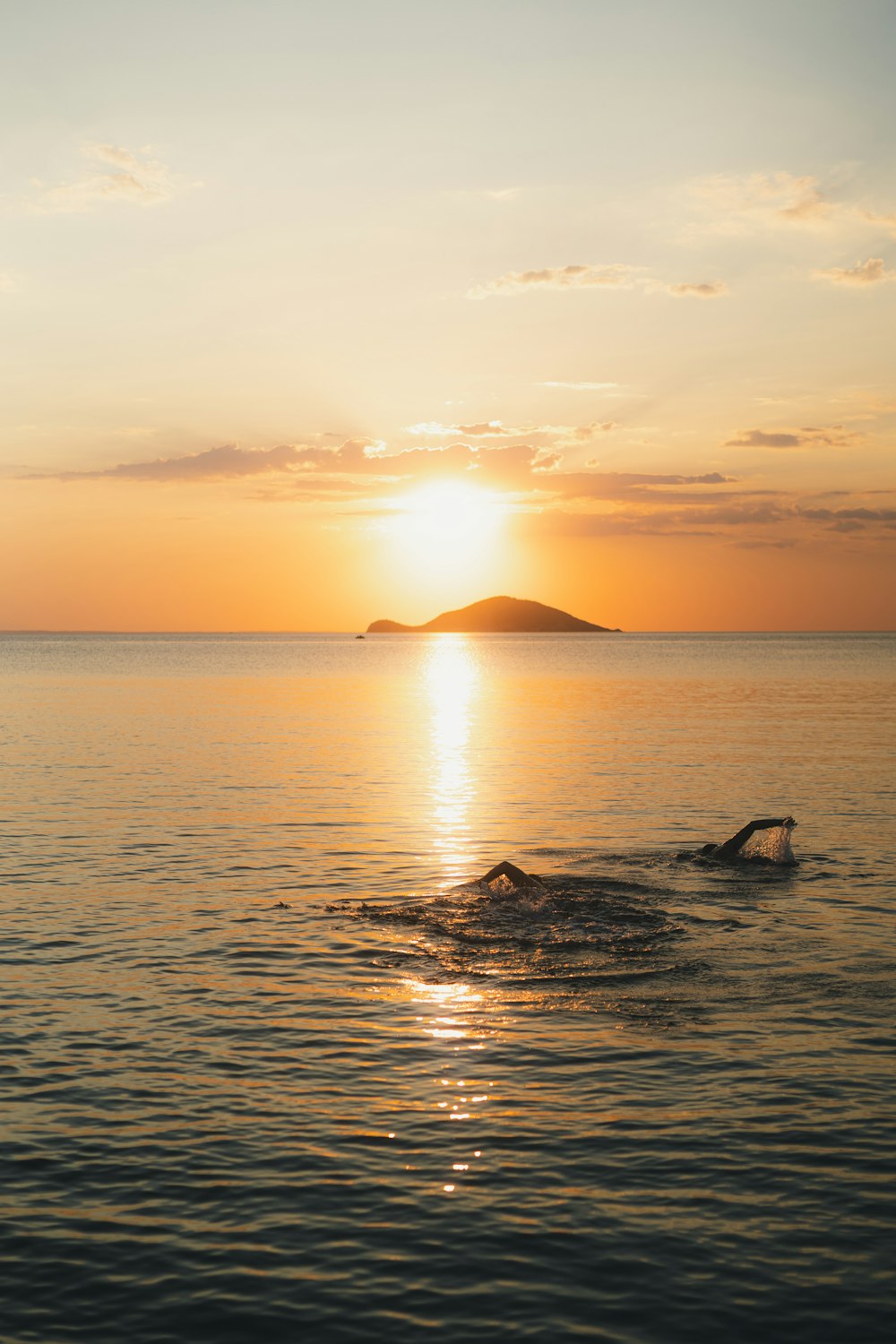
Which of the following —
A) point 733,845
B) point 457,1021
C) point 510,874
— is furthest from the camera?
point 733,845

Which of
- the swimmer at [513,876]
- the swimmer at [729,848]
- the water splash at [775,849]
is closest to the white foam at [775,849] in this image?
the water splash at [775,849]

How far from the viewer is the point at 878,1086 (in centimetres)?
1969

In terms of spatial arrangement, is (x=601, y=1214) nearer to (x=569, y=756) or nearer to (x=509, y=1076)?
(x=509, y=1076)

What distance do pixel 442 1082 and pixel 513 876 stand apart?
497 inches

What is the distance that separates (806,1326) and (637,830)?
115 feet

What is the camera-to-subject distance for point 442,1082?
20141mm

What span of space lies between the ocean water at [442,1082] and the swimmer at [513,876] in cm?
72

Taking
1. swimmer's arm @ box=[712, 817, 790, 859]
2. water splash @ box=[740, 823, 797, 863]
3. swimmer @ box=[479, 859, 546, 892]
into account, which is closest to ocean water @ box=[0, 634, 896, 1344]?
water splash @ box=[740, 823, 797, 863]

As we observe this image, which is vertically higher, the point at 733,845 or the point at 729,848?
the point at 733,845

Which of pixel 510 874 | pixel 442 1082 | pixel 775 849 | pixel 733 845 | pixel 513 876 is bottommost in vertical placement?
pixel 442 1082

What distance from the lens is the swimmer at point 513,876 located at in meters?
32.0

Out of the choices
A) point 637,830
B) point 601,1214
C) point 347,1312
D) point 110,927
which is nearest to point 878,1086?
point 601,1214

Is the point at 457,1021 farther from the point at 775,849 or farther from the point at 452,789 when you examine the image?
the point at 452,789

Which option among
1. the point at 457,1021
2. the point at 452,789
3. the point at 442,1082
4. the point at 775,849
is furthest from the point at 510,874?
the point at 452,789
